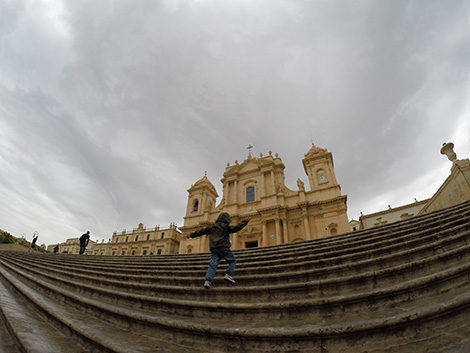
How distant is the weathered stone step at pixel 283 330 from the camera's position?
6.01 feet

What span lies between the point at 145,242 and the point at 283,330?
140 feet

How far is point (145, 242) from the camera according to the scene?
1537 inches

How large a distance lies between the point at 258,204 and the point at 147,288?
18.8 metres

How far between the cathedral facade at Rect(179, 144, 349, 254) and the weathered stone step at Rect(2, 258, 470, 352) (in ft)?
57.5

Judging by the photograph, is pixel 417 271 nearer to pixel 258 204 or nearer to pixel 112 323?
pixel 112 323

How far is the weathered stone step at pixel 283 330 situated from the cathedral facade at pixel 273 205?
1751 cm

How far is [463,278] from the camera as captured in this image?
7.53ft

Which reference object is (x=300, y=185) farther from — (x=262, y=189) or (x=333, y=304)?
(x=333, y=304)

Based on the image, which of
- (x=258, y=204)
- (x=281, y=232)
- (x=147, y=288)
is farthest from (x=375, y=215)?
(x=147, y=288)

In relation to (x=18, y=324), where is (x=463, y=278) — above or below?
above

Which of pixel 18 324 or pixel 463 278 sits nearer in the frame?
pixel 463 278

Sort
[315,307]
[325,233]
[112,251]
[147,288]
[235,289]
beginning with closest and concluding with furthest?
[315,307]
[235,289]
[147,288]
[325,233]
[112,251]

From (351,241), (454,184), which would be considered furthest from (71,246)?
(454,184)

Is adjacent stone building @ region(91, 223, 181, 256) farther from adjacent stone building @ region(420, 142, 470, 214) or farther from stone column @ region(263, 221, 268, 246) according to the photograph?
adjacent stone building @ region(420, 142, 470, 214)
